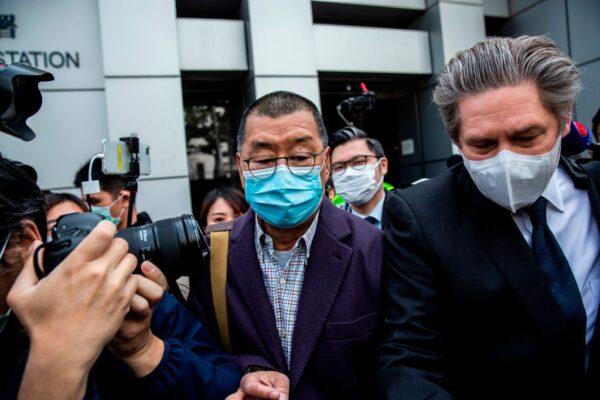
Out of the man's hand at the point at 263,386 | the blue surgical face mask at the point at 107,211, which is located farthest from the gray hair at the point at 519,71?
the blue surgical face mask at the point at 107,211

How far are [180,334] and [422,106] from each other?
5.78m

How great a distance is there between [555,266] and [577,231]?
0.18 metres

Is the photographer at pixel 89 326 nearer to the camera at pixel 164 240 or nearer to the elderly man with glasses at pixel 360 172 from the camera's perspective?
the camera at pixel 164 240

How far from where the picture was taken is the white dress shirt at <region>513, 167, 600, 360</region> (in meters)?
1.19

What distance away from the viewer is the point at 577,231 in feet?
4.09

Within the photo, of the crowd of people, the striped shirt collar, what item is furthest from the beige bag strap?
the striped shirt collar

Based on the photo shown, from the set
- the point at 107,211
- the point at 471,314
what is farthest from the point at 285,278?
Result: the point at 107,211

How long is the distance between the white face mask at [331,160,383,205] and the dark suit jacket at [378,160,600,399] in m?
1.62

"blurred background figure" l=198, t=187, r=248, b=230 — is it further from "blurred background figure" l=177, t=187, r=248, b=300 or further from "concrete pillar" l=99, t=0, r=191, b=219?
"concrete pillar" l=99, t=0, r=191, b=219

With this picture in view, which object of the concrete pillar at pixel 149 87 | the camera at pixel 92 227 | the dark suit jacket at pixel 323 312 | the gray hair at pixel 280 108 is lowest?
the dark suit jacket at pixel 323 312

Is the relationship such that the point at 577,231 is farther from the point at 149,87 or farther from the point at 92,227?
the point at 149,87

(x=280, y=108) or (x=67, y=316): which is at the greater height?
(x=280, y=108)

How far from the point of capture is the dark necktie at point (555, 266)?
1106 millimetres

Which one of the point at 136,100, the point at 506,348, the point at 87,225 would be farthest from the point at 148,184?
the point at 506,348
